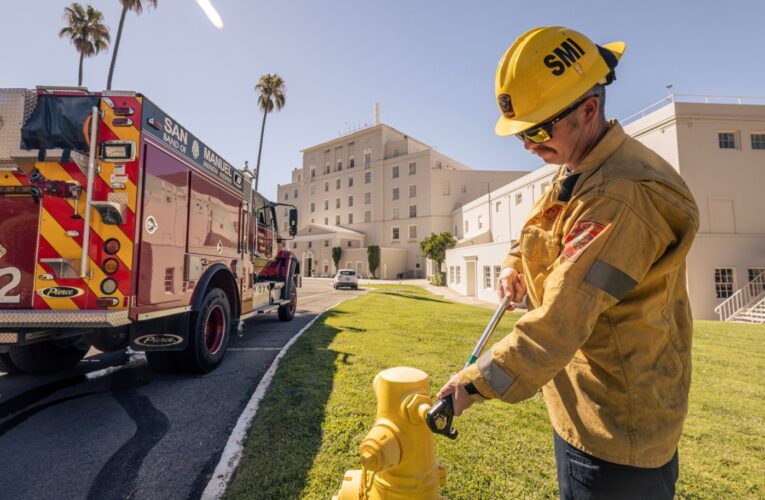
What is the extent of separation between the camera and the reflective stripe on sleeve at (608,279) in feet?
3.54

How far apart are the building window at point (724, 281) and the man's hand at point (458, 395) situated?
22.8 meters

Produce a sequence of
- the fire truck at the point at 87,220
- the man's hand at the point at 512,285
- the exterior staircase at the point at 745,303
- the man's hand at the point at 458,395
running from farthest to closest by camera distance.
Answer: the exterior staircase at the point at 745,303 → the fire truck at the point at 87,220 → the man's hand at the point at 512,285 → the man's hand at the point at 458,395

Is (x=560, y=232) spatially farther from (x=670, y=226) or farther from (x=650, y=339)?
(x=650, y=339)

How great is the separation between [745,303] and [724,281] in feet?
4.09

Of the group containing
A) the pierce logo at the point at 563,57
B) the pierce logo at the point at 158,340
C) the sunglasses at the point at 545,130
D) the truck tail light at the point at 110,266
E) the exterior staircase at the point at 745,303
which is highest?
the pierce logo at the point at 563,57

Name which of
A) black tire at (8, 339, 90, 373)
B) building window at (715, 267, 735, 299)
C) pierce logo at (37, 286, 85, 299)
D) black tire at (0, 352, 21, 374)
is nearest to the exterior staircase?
building window at (715, 267, 735, 299)

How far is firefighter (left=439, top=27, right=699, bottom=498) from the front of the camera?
1088mm

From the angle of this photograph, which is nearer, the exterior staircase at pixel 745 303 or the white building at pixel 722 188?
the exterior staircase at pixel 745 303

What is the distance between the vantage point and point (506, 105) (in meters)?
1.49

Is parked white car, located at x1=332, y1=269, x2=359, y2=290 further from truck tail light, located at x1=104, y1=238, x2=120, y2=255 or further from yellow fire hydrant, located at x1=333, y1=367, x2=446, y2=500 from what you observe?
yellow fire hydrant, located at x1=333, y1=367, x2=446, y2=500

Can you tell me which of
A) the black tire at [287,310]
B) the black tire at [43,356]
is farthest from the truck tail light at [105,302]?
the black tire at [287,310]

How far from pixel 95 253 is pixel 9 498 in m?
2.17

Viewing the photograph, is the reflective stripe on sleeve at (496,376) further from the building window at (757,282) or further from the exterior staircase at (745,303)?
the building window at (757,282)

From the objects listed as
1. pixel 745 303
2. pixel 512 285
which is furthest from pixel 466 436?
pixel 745 303
